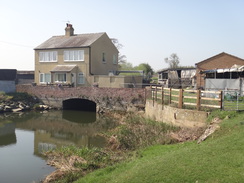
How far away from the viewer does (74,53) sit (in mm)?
37531

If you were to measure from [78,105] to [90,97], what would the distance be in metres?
5.17

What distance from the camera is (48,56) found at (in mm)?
39688

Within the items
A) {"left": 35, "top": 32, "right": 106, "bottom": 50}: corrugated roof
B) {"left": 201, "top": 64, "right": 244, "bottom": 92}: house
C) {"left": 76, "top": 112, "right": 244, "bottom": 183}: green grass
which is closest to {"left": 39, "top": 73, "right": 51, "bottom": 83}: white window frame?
{"left": 35, "top": 32, "right": 106, "bottom": 50}: corrugated roof

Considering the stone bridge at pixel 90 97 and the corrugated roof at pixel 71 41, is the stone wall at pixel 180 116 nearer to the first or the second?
the stone bridge at pixel 90 97

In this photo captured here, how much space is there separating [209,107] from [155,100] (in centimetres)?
730

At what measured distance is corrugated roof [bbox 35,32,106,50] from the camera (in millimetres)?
37594

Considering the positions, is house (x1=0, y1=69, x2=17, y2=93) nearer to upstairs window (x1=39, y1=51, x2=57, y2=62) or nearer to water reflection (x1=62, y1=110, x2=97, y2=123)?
upstairs window (x1=39, y1=51, x2=57, y2=62)

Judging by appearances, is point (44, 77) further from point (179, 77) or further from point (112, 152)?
point (112, 152)

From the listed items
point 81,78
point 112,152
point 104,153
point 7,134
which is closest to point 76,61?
point 81,78

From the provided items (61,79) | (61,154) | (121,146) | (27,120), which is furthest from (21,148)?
(61,79)

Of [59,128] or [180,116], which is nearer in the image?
[180,116]

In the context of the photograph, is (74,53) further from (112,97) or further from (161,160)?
(161,160)

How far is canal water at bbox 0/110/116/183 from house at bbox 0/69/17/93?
7.18 metres

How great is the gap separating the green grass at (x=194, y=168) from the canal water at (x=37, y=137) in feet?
14.4
